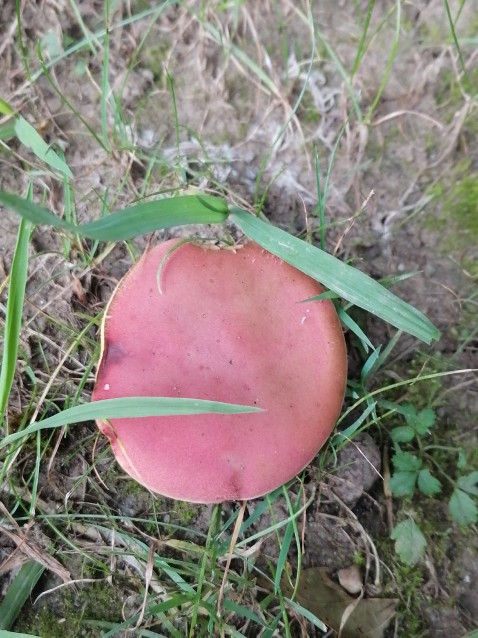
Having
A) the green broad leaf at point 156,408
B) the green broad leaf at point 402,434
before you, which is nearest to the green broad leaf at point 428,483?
the green broad leaf at point 402,434

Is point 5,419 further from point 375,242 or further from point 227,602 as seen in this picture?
point 375,242

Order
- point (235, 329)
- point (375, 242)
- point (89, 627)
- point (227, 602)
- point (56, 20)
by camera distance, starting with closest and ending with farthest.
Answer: point (235, 329) → point (227, 602) → point (89, 627) → point (375, 242) → point (56, 20)

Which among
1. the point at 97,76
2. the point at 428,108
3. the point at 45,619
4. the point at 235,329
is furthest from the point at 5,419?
the point at 428,108

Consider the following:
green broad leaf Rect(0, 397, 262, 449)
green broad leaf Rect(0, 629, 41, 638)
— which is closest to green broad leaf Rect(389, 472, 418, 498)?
green broad leaf Rect(0, 397, 262, 449)

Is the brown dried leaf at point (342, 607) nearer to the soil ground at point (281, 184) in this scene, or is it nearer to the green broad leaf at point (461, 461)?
the soil ground at point (281, 184)

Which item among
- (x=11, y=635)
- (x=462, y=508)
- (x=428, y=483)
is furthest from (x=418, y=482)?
(x=11, y=635)

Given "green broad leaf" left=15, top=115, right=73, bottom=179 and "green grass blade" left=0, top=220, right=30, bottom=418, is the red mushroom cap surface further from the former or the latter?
"green broad leaf" left=15, top=115, right=73, bottom=179
